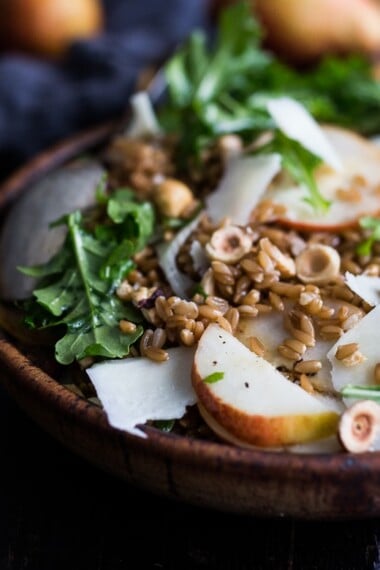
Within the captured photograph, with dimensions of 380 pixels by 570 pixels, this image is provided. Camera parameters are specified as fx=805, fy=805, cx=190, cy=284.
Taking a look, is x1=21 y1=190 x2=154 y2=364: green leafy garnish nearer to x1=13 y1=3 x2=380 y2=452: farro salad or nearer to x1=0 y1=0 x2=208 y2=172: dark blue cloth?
x1=13 y1=3 x2=380 y2=452: farro salad

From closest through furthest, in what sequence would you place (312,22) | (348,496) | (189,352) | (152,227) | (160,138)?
(348,496)
(189,352)
(152,227)
(160,138)
(312,22)

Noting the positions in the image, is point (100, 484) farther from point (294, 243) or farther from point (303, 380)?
point (294, 243)

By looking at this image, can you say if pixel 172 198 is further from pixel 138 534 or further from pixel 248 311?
pixel 138 534

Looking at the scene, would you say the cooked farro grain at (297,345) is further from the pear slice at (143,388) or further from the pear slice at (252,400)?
the pear slice at (143,388)

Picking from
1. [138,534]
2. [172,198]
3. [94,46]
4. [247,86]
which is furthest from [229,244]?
[94,46]

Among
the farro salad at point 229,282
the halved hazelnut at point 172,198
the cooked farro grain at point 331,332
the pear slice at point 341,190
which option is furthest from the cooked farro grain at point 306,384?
the halved hazelnut at point 172,198

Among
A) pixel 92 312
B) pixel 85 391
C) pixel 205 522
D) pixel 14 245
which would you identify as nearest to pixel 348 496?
pixel 205 522

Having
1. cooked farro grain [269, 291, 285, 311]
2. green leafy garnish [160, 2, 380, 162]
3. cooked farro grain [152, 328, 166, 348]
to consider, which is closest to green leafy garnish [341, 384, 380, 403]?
cooked farro grain [269, 291, 285, 311]
